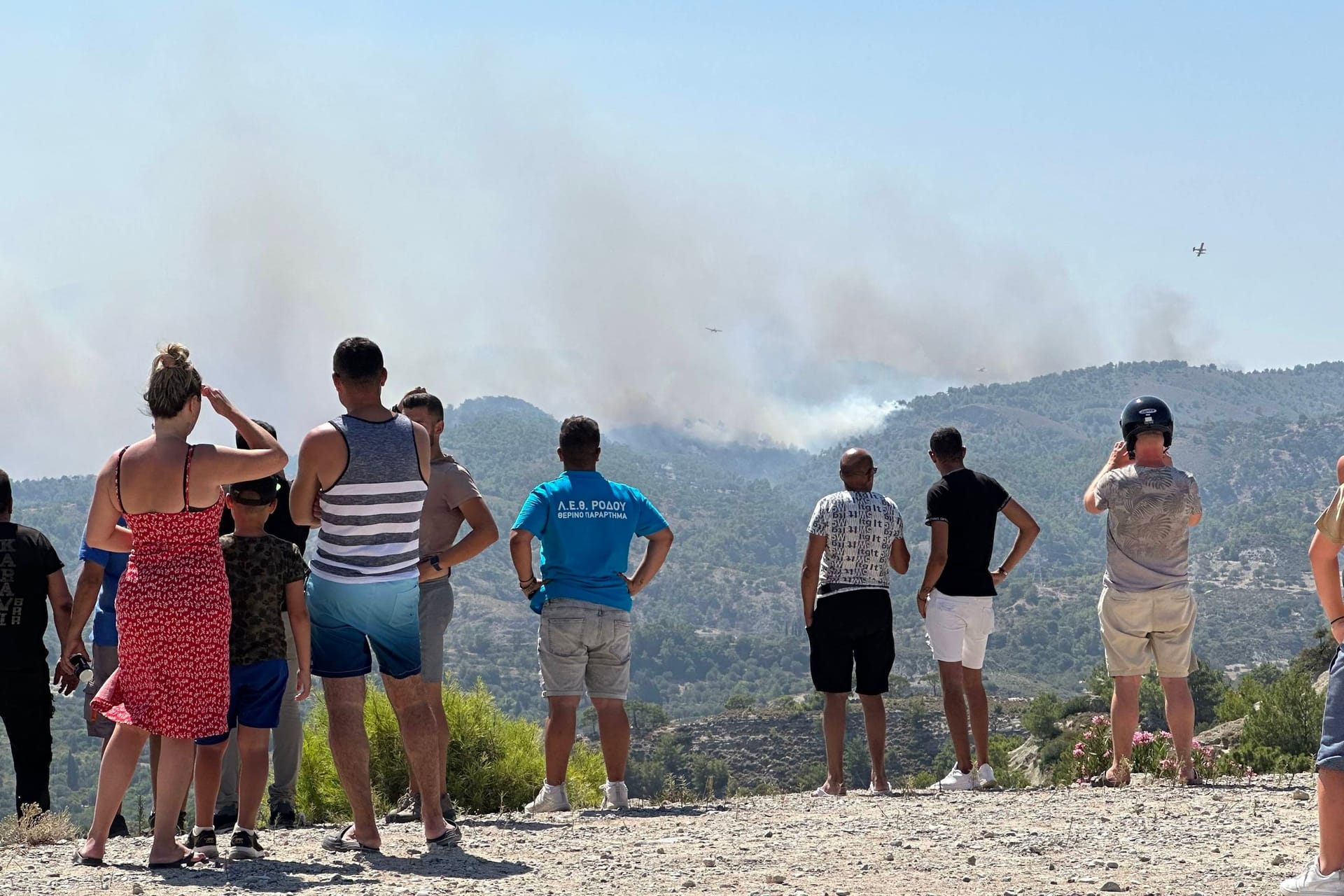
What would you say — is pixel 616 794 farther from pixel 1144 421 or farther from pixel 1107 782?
pixel 1144 421

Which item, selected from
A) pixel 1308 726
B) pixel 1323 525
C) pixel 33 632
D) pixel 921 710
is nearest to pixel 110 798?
pixel 33 632

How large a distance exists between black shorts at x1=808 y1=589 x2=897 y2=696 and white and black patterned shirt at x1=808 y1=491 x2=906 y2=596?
8cm

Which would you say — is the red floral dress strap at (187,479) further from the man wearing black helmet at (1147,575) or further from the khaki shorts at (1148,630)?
the khaki shorts at (1148,630)

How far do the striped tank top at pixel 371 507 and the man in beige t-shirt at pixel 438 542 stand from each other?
2.73 feet

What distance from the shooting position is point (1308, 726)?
1970 centimetres

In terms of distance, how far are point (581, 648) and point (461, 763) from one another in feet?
15.5

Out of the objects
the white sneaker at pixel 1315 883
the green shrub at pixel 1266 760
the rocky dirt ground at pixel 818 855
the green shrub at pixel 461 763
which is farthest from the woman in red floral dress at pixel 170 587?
the green shrub at pixel 1266 760

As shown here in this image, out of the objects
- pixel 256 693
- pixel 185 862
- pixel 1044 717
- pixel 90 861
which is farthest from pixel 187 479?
pixel 1044 717

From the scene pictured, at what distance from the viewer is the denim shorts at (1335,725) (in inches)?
199

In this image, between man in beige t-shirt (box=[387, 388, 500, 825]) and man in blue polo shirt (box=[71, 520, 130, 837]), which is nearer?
man in beige t-shirt (box=[387, 388, 500, 825])

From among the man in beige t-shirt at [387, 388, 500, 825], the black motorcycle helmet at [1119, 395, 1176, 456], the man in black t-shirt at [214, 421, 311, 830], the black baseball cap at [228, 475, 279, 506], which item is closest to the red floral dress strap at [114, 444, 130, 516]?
the black baseball cap at [228, 475, 279, 506]

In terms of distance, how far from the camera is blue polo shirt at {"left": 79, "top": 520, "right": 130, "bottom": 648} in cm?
744

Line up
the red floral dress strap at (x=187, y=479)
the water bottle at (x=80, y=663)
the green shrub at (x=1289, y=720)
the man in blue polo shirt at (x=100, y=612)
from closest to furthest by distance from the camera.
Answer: the red floral dress strap at (x=187, y=479) < the man in blue polo shirt at (x=100, y=612) < the water bottle at (x=80, y=663) < the green shrub at (x=1289, y=720)

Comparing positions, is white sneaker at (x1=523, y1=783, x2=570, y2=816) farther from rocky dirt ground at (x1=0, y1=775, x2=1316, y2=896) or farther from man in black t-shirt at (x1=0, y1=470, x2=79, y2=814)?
man in black t-shirt at (x1=0, y1=470, x2=79, y2=814)
